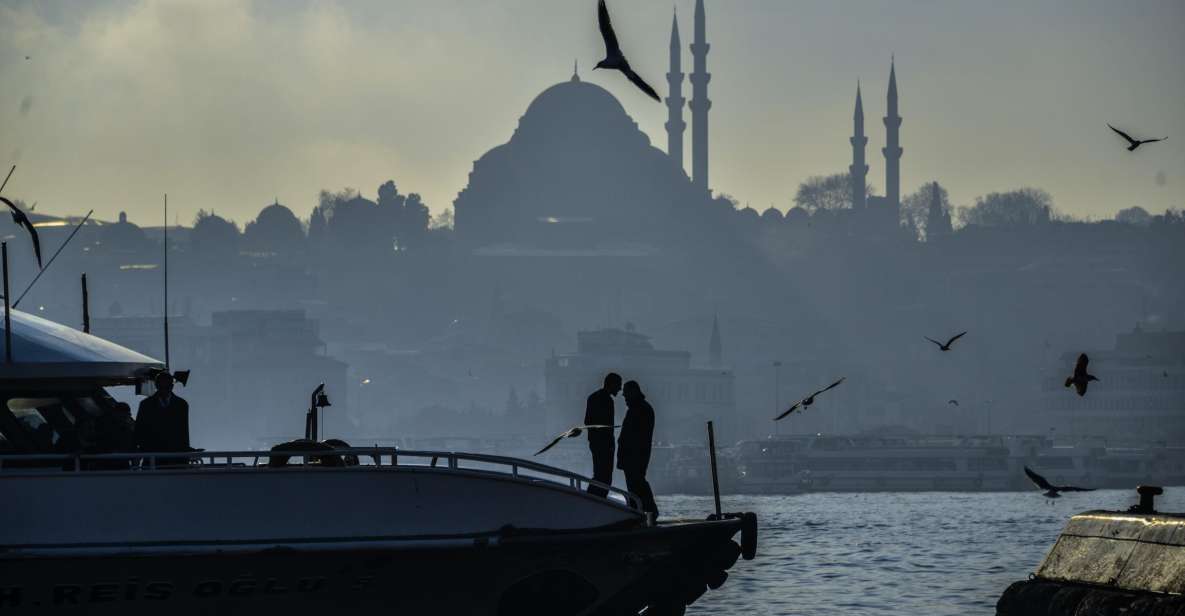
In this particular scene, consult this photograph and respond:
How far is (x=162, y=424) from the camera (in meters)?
19.5

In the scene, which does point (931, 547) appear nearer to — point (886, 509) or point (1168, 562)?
point (886, 509)

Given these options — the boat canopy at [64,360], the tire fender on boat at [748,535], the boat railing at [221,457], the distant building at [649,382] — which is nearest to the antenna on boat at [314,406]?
the boat railing at [221,457]

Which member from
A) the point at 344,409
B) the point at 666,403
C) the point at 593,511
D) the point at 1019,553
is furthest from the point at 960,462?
the point at 593,511

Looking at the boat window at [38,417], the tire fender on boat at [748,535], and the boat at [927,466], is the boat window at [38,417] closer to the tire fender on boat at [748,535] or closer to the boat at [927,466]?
the tire fender on boat at [748,535]

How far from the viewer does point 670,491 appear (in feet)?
412

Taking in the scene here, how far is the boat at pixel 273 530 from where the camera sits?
18844mm

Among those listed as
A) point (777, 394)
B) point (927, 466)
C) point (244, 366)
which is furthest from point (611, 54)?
point (244, 366)

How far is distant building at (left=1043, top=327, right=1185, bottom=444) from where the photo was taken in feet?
555

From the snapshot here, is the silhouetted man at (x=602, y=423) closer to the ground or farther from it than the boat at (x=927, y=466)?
farther from it

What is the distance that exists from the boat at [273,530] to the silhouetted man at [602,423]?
0.53 m

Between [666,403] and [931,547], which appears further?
[666,403]

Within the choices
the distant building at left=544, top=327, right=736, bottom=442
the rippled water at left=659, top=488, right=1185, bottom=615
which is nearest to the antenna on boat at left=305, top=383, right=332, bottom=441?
the rippled water at left=659, top=488, right=1185, bottom=615

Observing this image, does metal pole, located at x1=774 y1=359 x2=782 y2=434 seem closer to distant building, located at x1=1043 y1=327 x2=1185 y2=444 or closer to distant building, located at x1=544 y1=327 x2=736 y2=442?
distant building, located at x1=544 y1=327 x2=736 y2=442

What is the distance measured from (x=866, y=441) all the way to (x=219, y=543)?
11628 cm
